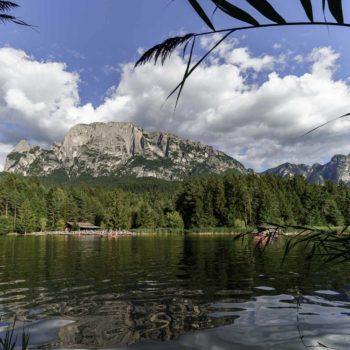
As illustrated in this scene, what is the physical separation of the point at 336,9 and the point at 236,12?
65 centimetres

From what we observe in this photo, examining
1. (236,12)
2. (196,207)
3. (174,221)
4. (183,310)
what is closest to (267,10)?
(236,12)

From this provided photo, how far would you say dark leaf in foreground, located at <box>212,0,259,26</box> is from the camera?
2547 millimetres

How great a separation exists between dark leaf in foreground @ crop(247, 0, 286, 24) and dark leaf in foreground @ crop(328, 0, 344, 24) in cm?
31

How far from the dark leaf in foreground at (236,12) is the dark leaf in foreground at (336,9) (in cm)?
48

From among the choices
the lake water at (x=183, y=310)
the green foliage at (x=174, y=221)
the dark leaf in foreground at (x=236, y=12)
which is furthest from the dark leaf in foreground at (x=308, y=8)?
the green foliage at (x=174, y=221)

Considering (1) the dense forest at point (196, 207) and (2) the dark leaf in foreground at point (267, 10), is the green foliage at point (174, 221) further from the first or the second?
(2) the dark leaf in foreground at point (267, 10)

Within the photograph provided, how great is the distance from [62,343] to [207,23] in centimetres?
768

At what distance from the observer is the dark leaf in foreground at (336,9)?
8.16 feet

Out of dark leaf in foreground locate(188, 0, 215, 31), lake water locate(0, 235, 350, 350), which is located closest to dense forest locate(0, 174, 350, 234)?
lake water locate(0, 235, 350, 350)

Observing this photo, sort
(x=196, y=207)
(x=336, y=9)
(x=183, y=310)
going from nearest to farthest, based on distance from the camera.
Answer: (x=336, y=9), (x=183, y=310), (x=196, y=207)

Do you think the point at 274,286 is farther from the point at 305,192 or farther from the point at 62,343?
the point at 305,192

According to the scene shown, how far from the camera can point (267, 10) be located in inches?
99.3

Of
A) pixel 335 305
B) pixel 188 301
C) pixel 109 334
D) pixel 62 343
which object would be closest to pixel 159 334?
pixel 109 334

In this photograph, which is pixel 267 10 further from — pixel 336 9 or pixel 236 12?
pixel 336 9
